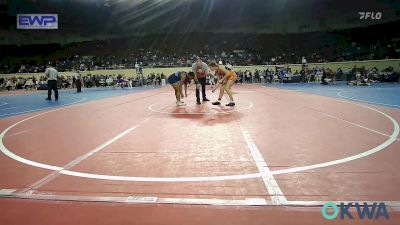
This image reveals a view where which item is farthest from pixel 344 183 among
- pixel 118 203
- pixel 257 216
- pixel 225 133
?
pixel 225 133

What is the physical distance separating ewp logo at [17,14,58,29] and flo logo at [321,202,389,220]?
32141 millimetres

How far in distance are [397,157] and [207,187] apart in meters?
2.94

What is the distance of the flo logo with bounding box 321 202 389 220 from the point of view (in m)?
2.78

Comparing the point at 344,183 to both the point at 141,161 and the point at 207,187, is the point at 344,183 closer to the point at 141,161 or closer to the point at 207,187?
the point at 207,187

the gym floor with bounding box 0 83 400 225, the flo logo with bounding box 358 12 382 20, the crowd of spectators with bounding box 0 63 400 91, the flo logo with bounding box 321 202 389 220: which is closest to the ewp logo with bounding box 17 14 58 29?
the crowd of spectators with bounding box 0 63 400 91

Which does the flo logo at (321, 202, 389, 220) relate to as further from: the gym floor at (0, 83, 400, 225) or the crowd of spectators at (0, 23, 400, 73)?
the crowd of spectators at (0, 23, 400, 73)

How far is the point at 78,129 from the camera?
23.1 ft

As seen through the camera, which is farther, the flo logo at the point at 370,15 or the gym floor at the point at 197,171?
the flo logo at the point at 370,15

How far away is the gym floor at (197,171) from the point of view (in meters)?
2.92

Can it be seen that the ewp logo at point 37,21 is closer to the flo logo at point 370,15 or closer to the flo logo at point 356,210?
the flo logo at point 370,15

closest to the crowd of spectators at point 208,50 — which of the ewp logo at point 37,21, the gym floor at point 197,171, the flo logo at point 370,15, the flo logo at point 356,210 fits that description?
the flo logo at point 370,15

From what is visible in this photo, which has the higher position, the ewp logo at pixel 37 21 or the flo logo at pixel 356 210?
the ewp logo at pixel 37 21

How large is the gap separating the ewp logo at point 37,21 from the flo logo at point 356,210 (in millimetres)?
32141

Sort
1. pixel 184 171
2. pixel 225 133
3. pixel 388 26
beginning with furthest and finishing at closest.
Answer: pixel 388 26, pixel 225 133, pixel 184 171
